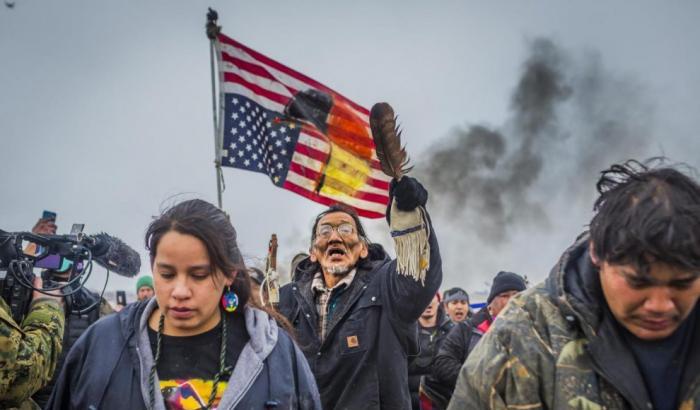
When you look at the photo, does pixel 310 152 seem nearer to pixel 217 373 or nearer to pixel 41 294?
pixel 41 294

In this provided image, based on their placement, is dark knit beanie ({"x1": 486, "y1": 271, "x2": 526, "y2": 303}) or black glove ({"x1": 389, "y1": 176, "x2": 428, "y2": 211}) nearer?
black glove ({"x1": 389, "y1": 176, "x2": 428, "y2": 211})

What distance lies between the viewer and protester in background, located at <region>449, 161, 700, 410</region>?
1726mm

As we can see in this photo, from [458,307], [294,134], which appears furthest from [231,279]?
[458,307]

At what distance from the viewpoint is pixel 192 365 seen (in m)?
2.54

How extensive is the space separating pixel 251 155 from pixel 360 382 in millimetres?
4289

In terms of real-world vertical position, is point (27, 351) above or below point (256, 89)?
below

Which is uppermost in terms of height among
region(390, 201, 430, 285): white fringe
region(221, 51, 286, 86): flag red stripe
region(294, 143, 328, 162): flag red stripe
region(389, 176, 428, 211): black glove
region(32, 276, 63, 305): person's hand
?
region(221, 51, 286, 86): flag red stripe

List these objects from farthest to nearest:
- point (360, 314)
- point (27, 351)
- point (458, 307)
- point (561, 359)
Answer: point (458, 307)
point (360, 314)
point (27, 351)
point (561, 359)

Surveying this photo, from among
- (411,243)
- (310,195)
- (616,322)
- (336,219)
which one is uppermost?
(310,195)

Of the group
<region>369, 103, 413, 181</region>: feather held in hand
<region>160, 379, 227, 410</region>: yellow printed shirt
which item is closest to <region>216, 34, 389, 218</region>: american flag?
<region>369, 103, 413, 181</region>: feather held in hand

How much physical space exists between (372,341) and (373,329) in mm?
79

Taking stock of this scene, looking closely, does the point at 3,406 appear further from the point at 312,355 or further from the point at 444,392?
the point at 444,392

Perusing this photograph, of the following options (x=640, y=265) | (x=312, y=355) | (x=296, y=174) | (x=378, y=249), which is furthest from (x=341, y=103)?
(x=640, y=265)

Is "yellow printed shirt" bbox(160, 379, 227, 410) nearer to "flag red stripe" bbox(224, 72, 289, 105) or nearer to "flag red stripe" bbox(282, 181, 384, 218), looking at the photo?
"flag red stripe" bbox(282, 181, 384, 218)
